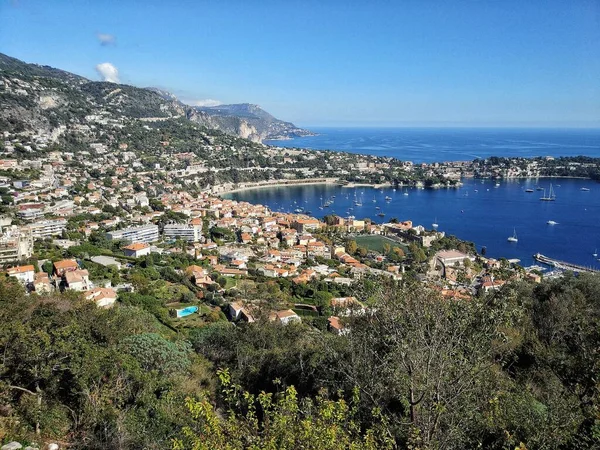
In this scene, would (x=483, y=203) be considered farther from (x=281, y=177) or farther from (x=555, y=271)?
(x=281, y=177)

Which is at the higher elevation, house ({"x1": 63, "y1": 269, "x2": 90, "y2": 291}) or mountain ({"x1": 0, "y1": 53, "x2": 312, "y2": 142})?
mountain ({"x1": 0, "y1": 53, "x2": 312, "y2": 142})

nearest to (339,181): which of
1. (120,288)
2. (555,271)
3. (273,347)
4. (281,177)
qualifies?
(281,177)

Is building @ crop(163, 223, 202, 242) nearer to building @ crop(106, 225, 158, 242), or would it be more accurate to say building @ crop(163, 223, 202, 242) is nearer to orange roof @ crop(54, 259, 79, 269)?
building @ crop(106, 225, 158, 242)

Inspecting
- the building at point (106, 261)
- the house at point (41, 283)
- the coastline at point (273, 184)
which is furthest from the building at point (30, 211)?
the coastline at point (273, 184)

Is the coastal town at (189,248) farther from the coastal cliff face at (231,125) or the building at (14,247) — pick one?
the coastal cliff face at (231,125)

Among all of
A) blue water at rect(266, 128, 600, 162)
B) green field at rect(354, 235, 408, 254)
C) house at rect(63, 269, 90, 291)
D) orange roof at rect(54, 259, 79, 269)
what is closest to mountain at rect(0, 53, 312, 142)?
orange roof at rect(54, 259, 79, 269)

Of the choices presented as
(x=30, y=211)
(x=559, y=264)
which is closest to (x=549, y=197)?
(x=559, y=264)
